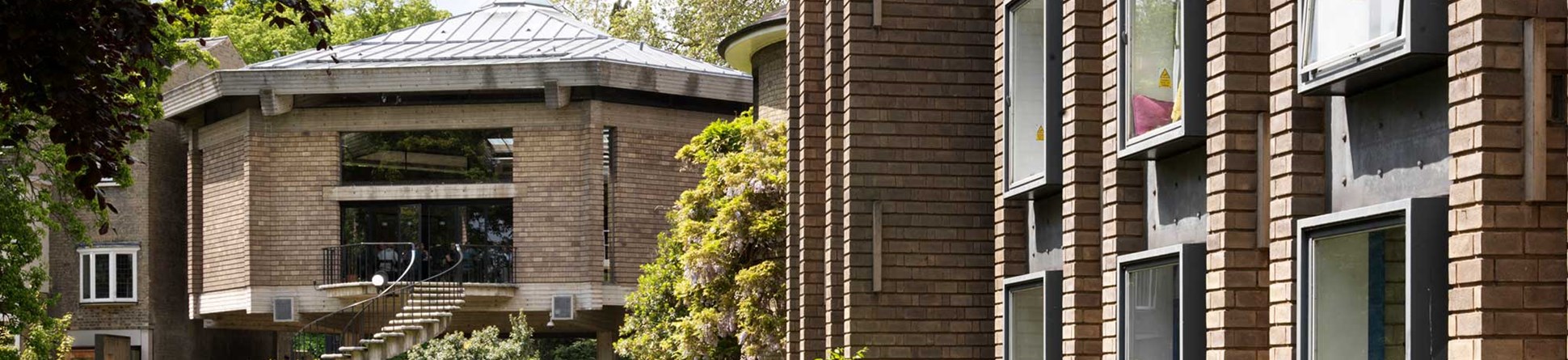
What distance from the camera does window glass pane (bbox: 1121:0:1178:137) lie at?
426 inches

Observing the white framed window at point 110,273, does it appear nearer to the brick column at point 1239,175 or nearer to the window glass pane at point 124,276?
the window glass pane at point 124,276

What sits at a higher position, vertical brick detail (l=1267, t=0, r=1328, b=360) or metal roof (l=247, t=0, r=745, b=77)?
metal roof (l=247, t=0, r=745, b=77)

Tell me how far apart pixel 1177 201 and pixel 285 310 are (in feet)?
99.1

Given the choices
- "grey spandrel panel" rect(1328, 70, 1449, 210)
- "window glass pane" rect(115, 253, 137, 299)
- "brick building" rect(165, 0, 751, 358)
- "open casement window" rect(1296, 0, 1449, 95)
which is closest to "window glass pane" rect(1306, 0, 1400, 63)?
"open casement window" rect(1296, 0, 1449, 95)

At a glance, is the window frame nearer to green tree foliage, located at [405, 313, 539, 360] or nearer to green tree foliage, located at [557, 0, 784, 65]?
green tree foliage, located at [405, 313, 539, 360]

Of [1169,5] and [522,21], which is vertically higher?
[522,21]

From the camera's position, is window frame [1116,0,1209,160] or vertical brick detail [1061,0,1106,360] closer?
window frame [1116,0,1209,160]

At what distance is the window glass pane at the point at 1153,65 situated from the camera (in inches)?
426

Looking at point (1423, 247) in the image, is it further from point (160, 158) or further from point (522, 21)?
point (160, 158)

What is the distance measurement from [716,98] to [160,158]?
1475 cm

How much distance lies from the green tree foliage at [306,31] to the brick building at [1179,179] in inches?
1674

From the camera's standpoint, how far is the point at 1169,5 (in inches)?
426

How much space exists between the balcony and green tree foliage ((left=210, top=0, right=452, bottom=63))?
66.1 ft

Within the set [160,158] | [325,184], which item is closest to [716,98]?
[325,184]
